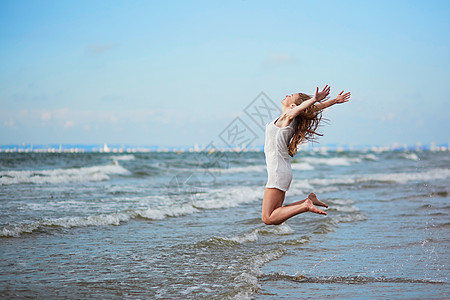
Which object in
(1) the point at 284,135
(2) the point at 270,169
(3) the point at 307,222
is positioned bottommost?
(3) the point at 307,222

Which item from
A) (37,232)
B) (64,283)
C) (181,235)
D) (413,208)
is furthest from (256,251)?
(413,208)

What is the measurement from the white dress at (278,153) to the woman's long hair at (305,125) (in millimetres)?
75

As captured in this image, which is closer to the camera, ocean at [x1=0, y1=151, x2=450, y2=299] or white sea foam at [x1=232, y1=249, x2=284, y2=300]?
white sea foam at [x1=232, y1=249, x2=284, y2=300]

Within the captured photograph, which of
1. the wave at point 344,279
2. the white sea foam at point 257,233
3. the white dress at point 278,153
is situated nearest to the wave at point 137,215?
the white sea foam at point 257,233

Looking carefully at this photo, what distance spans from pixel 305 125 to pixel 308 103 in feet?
1.86

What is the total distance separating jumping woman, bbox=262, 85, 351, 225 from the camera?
219 inches

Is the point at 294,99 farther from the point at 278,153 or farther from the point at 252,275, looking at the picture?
the point at 252,275

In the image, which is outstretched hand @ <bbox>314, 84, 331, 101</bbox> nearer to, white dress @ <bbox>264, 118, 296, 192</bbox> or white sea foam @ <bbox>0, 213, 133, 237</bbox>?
white dress @ <bbox>264, 118, 296, 192</bbox>

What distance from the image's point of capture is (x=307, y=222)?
10648 millimetres

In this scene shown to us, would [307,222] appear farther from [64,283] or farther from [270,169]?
[64,283]

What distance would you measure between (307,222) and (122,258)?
210 inches

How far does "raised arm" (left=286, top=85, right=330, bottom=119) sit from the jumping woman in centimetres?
2

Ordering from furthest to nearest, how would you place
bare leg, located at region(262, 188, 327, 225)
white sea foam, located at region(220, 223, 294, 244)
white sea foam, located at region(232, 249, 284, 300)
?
white sea foam, located at region(220, 223, 294, 244) < bare leg, located at region(262, 188, 327, 225) < white sea foam, located at region(232, 249, 284, 300)

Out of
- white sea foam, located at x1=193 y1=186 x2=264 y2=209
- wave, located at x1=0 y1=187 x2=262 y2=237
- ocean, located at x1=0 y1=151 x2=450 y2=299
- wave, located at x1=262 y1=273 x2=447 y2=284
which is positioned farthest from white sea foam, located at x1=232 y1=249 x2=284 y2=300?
white sea foam, located at x1=193 y1=186 x2=264 y2=209
